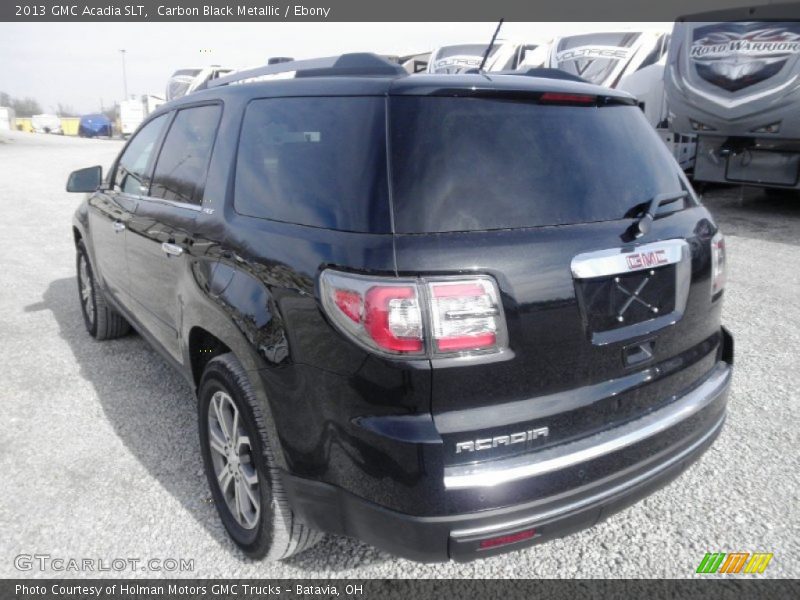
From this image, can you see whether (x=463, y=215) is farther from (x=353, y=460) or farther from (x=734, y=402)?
(x=734, y=402)

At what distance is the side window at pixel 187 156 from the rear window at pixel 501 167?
3.94 ft

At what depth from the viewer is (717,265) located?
2.45 meters

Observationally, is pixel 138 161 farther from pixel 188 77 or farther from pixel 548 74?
pixel 188 77

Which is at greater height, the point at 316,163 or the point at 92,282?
the point at 316,163

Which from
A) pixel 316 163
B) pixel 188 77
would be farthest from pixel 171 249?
pixel 188 77

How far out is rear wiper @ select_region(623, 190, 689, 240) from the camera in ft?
6.75

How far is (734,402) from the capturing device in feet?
12.0

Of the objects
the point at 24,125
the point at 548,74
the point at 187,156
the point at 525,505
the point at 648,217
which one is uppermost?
the point at 548,74

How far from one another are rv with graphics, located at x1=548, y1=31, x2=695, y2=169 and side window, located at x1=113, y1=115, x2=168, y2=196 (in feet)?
33.6

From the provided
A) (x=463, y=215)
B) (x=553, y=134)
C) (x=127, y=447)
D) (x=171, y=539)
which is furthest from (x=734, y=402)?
(x=127, y=447)

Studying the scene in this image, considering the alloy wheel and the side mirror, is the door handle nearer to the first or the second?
the alloy wheel

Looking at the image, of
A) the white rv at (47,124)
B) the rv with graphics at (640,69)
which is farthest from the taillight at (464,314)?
the white rv at (47,124)

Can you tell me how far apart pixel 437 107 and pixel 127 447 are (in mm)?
2463

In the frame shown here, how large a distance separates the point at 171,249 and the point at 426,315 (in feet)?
5.42
